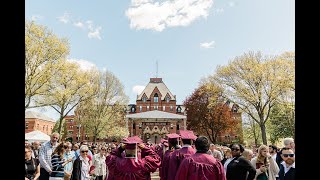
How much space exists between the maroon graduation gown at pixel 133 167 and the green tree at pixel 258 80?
3336 cm

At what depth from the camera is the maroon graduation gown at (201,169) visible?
541 cm

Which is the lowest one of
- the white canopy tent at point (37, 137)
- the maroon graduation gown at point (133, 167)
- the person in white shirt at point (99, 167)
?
the person in white shirt at point (99, 167)

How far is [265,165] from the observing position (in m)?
8.50

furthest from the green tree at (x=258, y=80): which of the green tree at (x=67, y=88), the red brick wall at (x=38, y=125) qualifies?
the red brick wall at (x=38, y=125)

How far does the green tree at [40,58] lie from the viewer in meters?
31.8

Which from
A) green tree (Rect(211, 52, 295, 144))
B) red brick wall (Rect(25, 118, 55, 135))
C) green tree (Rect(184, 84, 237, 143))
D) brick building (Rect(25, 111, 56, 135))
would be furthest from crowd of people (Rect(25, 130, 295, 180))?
brick building (Rect(25, 111, 56, 135))

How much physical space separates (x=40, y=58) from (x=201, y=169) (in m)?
29.8

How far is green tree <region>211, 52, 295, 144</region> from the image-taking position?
38.1m

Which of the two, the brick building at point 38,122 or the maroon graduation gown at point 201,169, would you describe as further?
the brick building at point 38,122

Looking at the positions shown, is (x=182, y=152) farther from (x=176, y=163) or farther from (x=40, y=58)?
(x=40, y=58)

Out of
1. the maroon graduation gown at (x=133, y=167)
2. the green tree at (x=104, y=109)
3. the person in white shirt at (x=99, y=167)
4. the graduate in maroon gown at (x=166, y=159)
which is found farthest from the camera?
the green tree at (x=104, y=109)

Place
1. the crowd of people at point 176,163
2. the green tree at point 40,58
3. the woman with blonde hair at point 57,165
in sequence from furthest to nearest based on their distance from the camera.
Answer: the green tree at point 40,58
the woman with blonde hair at point 57,165
the crowd of people at point 176,163

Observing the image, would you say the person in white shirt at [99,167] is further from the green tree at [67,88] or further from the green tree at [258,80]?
the green tree at [258,80]

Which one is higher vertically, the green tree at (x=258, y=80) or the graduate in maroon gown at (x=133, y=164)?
the green tree at (x=258, y=80)
